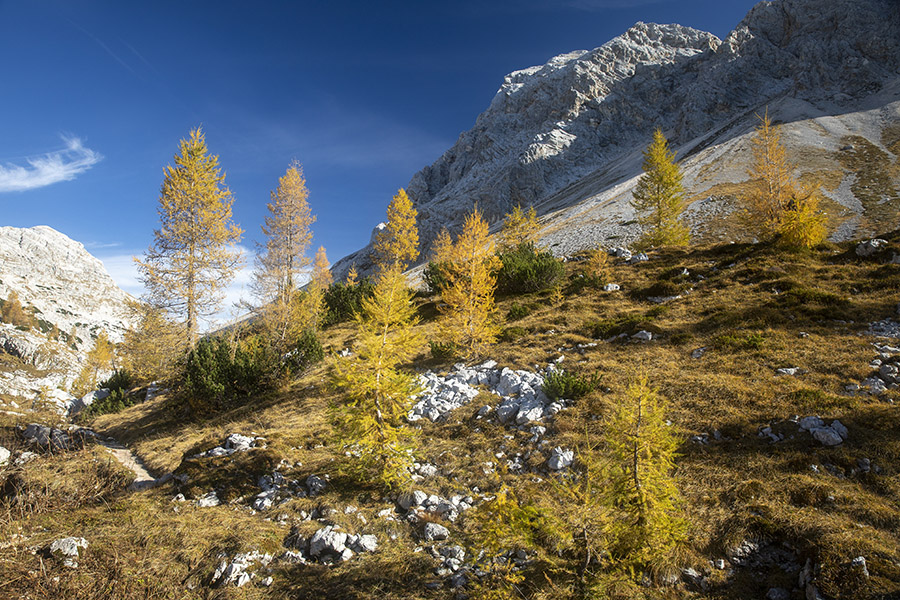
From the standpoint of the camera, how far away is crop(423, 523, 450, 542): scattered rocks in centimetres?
638

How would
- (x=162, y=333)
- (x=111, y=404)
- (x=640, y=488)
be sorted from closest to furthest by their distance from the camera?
(x=640, y=488) < (x=162, y=333) < (x=111, y=404)

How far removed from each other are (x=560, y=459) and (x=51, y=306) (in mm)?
160065

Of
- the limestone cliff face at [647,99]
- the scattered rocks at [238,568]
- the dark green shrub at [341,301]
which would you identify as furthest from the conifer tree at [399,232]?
the limestone cliff face at [647,99]

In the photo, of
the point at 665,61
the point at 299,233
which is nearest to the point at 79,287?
the point at 299,233

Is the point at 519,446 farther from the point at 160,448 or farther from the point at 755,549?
the point at 160,448

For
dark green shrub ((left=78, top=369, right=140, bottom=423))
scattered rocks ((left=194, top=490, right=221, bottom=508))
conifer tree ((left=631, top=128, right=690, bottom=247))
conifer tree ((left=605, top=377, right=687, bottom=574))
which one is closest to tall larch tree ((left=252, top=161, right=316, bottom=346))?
dark green shrub ((left=78, top=369, right=140, bottom=423))

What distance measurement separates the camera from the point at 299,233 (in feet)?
79.9

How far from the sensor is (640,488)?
4707 mm

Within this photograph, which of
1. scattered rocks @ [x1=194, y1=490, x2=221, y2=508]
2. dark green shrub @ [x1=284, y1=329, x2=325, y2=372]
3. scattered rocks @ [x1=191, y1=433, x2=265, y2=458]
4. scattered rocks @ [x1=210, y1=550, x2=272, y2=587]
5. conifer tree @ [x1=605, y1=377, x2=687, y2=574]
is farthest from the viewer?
dark green shrub @ [x1=284, y1=329, x2=325, y2=372]

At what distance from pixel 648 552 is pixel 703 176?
6817 cm

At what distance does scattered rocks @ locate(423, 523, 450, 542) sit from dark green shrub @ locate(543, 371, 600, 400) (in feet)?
17.5

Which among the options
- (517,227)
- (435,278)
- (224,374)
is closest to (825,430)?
(224,374)

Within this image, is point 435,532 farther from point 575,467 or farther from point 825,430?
point 825,430

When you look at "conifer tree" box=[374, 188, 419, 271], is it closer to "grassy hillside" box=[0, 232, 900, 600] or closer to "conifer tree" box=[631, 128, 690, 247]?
"grassy hillside" box=[0, 232, 900, 600]
